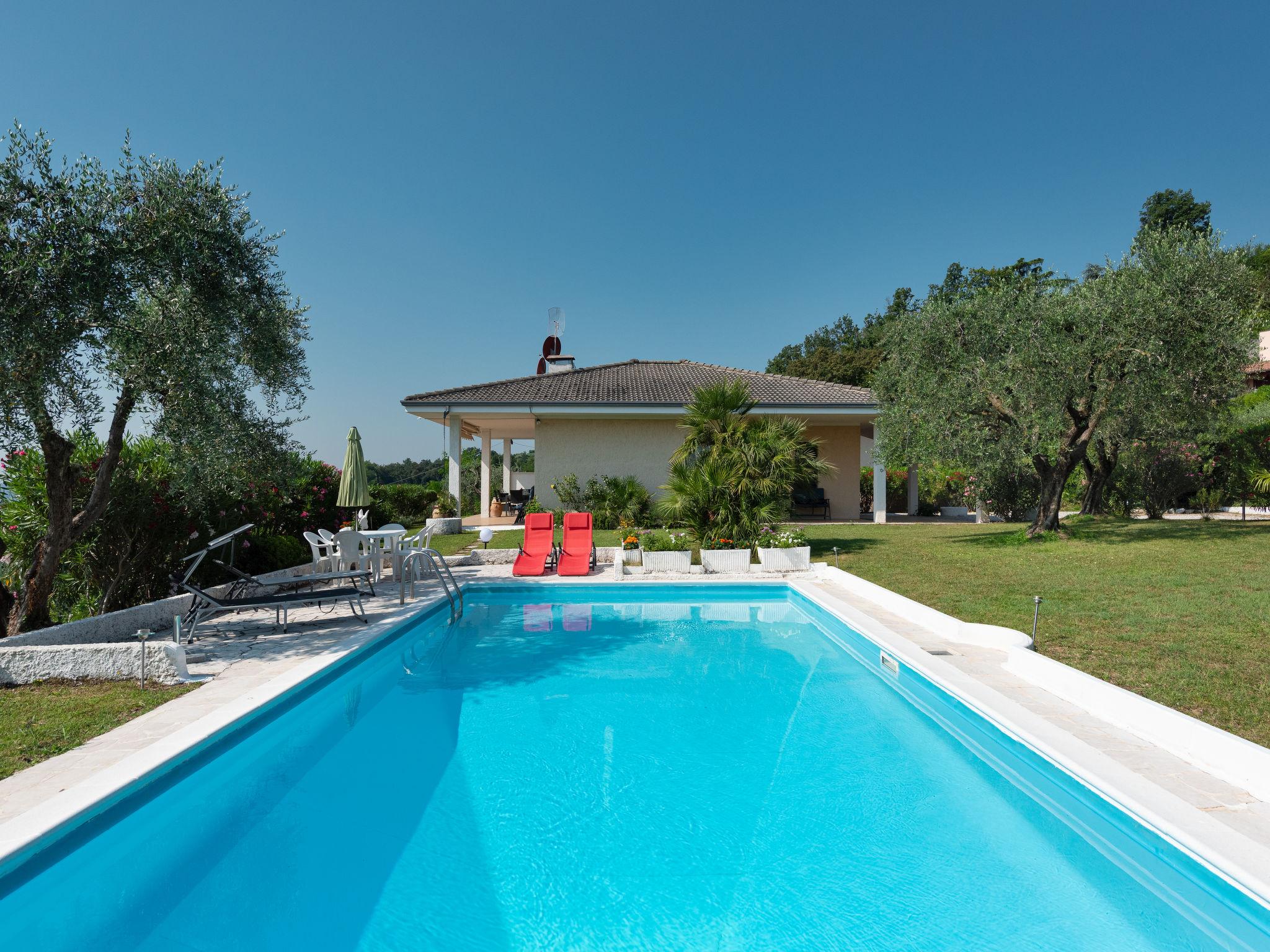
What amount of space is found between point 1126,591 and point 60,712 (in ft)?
37.2

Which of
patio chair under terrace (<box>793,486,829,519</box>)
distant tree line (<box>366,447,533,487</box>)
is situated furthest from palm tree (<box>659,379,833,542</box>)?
distant tree line (<box>366,447,533,487</box>)

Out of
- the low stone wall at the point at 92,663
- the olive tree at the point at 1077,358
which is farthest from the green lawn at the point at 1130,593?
the low stone wall at the point at 92,663

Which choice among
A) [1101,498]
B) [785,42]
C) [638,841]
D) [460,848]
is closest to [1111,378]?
[1101,498]

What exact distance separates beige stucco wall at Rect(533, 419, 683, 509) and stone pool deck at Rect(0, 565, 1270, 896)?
12.1 m

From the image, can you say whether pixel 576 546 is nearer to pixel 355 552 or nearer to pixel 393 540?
pixel 393 540

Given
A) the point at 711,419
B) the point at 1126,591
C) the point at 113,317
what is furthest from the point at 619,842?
the point at 711,419

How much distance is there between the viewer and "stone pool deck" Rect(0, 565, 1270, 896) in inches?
109

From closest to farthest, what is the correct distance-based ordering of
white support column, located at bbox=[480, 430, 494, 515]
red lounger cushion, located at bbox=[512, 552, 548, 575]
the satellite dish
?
1. red lounger cushion, located at bbox=[512, 552, 548, 575]
2. white support column, located at bbox=[480, 430, 494, 515]
3. the satellite dish

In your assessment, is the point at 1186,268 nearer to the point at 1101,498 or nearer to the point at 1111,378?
the point at 1111,378

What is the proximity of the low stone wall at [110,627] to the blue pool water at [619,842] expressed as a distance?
241cm

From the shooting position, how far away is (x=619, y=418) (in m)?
Result: 19.5

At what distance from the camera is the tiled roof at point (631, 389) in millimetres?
18359

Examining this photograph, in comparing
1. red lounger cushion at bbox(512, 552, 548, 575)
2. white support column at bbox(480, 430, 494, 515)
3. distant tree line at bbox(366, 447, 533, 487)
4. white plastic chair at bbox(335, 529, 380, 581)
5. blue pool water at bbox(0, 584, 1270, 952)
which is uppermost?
distant tree line at bbox(366, 447, 533, 487)

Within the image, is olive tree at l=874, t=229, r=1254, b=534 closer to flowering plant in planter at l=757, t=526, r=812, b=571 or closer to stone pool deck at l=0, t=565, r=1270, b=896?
flowering plant in planter at l=757, t=526, r=812, b=571
